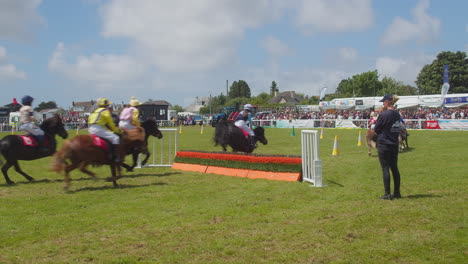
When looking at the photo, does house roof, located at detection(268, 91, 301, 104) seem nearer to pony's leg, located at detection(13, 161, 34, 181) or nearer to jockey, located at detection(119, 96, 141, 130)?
jockey, located at detection(119, 96, 141, 130)

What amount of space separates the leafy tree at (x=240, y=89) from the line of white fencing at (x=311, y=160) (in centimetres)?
13293

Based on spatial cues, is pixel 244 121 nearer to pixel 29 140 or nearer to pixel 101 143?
pixel 101 143

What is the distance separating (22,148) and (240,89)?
133 metres

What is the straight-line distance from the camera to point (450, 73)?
2972 inches

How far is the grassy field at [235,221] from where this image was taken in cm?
548

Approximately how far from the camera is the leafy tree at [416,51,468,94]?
74562 millimetres

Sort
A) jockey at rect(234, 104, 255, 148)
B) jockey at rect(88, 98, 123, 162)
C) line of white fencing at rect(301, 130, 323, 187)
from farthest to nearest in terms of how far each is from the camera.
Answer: jockey at rect(234, 104, 255, 148) → jockey at rect(88, 98, 123, 162) → line of white fencing at rect(301, 130, 323, 187)

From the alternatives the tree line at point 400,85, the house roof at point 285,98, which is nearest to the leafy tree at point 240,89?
the tree line at point 400,85

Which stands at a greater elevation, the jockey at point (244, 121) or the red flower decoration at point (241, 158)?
the jockey at point (244, 121)

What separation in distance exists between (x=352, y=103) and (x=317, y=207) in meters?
51.9

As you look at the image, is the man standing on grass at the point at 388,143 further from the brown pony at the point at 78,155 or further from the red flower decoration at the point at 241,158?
the brown pony at the point at 78,155

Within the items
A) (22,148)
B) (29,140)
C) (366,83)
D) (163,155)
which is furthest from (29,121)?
(366,83)

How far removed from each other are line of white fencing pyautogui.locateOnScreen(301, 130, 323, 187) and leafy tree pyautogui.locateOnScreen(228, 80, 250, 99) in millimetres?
132928

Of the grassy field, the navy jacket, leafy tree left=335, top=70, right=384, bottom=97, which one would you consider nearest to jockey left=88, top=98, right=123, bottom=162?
the grassy field
